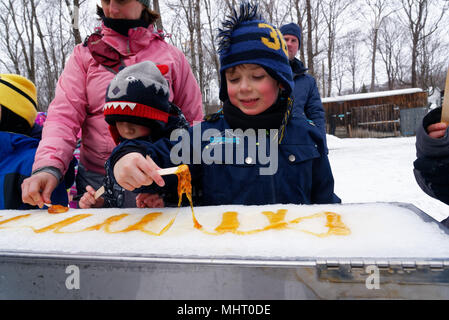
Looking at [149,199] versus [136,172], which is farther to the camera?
[149,199]

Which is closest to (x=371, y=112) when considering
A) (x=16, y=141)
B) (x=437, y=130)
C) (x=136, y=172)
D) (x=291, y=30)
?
(x=291, y=30)

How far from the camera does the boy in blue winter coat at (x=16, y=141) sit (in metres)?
1.56

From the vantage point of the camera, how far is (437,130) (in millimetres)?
1053

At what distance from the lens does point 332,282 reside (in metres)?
0.62

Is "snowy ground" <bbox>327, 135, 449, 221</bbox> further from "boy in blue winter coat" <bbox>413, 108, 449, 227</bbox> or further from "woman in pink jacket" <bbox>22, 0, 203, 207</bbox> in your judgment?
"woman in pink jacket" <bbox>22, 0, 203, 207</bbox>

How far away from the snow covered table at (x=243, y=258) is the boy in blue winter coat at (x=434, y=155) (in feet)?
1.02

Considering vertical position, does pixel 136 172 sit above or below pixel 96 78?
below

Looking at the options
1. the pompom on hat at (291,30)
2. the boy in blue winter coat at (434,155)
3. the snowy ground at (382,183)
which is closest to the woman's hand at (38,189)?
the boy in blue winter coat at (434,155)

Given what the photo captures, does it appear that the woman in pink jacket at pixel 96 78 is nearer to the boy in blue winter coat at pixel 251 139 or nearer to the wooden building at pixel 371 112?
the boy in blue winter coat at pixel 251 139

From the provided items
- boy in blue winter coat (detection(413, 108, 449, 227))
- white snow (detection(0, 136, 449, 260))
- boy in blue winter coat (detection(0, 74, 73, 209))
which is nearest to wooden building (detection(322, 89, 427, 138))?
boy in blue winter coat (detection(413, 108, 449, 227))

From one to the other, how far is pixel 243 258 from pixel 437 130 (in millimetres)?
921

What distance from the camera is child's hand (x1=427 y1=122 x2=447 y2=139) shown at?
1028mm

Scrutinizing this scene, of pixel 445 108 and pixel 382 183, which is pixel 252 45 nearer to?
pixel 445 108
